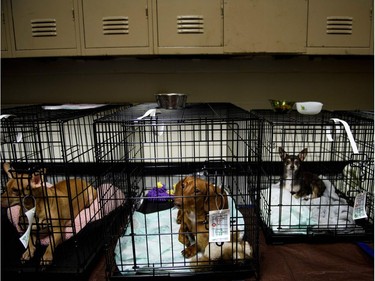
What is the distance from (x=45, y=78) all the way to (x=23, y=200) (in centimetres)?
96

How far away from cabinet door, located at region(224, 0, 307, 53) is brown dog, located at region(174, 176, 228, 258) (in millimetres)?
Result: 765

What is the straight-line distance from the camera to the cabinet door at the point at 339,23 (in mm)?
1394

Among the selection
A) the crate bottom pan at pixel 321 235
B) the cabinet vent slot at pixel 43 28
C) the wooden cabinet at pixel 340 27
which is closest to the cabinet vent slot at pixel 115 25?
the cabinet vent slot at pixel 43 28

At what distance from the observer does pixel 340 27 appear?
1.41 m

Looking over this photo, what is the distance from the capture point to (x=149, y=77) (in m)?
1.73

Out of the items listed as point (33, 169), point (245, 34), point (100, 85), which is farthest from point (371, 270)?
point (100, 85)

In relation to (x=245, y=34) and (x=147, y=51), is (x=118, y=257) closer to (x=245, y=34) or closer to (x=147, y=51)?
(x=147, y=51)

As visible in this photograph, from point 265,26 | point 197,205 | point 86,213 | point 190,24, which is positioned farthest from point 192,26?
point 86,213

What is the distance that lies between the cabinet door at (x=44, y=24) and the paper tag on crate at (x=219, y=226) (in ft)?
3.69

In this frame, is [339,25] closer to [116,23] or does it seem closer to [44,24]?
[116,23]

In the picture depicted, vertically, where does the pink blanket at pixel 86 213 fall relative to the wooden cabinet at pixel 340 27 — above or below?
below

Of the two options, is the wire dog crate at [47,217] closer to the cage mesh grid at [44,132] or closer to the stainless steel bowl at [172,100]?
the cage mesh grid at [44,132]

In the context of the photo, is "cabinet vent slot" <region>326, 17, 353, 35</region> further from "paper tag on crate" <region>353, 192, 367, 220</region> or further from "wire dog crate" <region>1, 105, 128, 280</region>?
"wire dog crate" <region>1, 105, 128, 280</region>

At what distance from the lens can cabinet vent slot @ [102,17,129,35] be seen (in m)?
1.39
